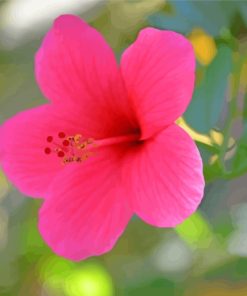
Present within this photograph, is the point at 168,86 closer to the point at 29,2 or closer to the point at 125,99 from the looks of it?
the point at 125,99

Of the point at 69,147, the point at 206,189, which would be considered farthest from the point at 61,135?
the point at 206,189

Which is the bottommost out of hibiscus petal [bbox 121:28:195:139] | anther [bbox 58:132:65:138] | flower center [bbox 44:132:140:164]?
flower center [bbox 44:132:140:164]

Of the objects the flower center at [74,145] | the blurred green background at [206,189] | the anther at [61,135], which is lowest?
the blurred green background at [206,189]

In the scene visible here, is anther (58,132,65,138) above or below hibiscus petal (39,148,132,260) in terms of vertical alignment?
above

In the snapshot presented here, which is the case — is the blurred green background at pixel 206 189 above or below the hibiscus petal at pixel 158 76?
below
